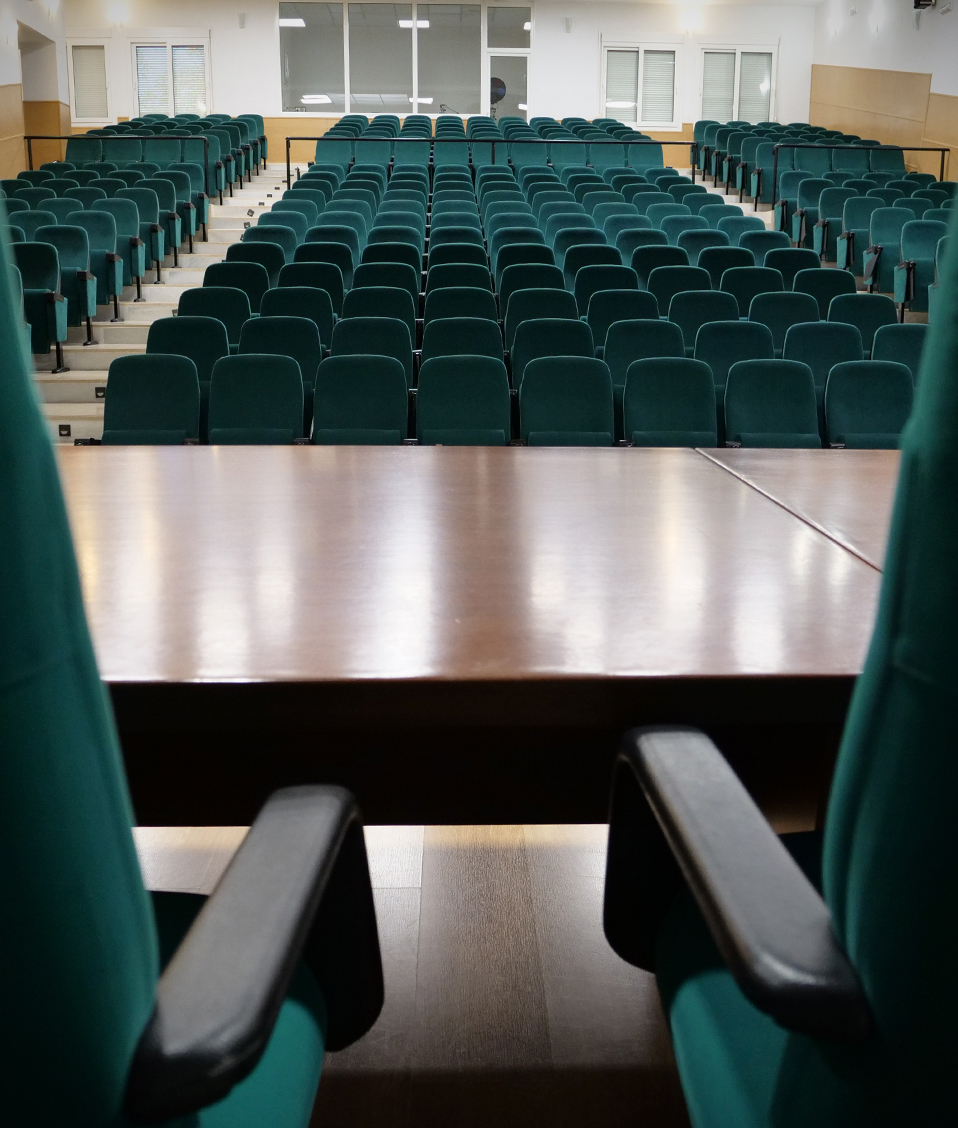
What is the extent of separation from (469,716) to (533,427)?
2.76 meters

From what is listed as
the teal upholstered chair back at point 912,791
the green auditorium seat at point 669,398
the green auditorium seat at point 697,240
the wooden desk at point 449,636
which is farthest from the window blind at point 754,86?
the teal upholstered chair back at point 912,791

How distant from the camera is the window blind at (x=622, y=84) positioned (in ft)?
52.1

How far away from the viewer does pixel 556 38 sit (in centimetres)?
1573

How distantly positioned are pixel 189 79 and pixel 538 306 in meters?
13.0

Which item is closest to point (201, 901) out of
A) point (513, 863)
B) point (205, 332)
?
point (513, 863)

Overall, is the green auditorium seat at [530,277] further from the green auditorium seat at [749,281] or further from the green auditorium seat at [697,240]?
the green auditorium seat at [697,240]

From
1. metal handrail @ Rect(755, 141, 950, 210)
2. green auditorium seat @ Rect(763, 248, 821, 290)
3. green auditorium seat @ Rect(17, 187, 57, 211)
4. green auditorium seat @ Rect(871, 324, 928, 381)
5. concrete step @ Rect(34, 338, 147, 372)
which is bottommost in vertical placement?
concrete step @ Rect(34, 338, 147, 372)

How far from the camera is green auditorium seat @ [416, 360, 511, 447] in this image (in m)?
3.62

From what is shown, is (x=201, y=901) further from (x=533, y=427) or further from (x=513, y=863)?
(x=533, y=427)

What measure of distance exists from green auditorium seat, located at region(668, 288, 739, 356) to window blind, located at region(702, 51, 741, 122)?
1239 cm

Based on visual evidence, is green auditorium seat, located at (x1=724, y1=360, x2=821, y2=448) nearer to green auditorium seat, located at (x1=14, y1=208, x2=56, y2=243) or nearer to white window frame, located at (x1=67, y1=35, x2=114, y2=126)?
green auditorium seat, located at (x1=14, y1=208, x2=56, y2=243)

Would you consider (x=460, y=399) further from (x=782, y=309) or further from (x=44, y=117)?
(x=44, y=117)

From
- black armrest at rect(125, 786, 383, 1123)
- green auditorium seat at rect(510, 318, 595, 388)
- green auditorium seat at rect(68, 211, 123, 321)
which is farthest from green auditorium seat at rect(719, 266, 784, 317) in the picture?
black armrest at rect(125, 786, 383, 1123)

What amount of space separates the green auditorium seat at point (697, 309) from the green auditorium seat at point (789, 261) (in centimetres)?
140
